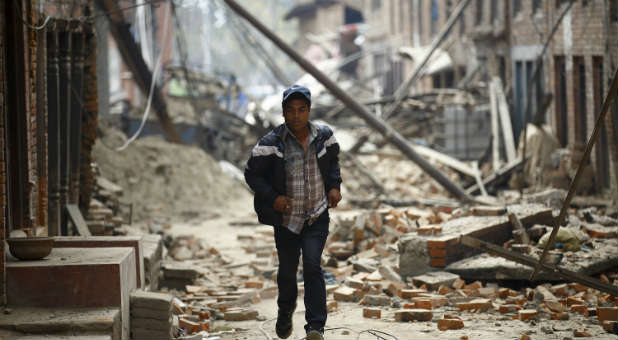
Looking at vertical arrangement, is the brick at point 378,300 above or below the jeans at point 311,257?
below

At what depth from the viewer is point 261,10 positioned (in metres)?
91.1

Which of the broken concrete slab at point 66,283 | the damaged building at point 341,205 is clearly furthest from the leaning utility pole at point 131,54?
the broken concrete slab at point 66,283

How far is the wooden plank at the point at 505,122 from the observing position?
18828 mm

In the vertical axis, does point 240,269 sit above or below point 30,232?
below

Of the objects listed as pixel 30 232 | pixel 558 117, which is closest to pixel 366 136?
pixel 558 117

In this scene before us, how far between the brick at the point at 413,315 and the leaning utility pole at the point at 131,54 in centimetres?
996

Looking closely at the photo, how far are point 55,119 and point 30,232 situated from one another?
2366 mm

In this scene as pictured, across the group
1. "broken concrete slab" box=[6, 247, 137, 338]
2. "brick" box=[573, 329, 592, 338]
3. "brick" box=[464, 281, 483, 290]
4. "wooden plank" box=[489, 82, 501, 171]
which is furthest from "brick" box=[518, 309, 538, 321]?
"wooden plank" box=[489, 82, 501, 171]

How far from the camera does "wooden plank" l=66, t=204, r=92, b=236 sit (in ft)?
32.2

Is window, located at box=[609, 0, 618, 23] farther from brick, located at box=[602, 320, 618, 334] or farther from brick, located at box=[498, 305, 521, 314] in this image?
brick, located at box=[602, 320, 618, 334]

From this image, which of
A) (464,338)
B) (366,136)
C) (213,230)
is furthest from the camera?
(366,136)

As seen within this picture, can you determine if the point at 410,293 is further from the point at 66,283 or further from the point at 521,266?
the point at 66,283

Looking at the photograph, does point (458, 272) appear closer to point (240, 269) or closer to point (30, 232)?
point (240, 269)

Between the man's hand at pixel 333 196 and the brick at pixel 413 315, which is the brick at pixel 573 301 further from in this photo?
the man's hand at pixel 333 196
